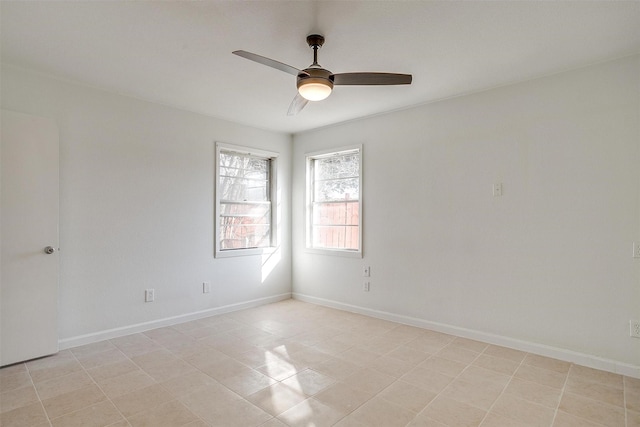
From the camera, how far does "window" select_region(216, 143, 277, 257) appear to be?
177 inches

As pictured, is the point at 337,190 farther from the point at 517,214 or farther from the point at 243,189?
the point at 517,214

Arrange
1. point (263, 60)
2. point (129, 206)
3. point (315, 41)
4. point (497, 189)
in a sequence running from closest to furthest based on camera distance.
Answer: point (263, 60) < point (315, 41) < point (497, 189) < point (129, 206)

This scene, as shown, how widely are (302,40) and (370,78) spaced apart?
0.57 metres

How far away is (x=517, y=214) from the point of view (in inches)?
127

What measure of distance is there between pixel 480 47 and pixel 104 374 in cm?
383

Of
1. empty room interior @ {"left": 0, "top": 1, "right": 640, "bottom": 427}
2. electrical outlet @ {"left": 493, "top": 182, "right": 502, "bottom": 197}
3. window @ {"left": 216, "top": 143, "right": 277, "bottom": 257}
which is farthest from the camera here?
window @ {"left": 216, "top": 143, "right": 277, "bottom": 257}

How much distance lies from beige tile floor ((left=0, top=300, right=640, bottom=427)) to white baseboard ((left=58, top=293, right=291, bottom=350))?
0.10 metres

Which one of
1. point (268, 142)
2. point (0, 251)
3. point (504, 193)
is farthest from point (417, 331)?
point (0, 251)

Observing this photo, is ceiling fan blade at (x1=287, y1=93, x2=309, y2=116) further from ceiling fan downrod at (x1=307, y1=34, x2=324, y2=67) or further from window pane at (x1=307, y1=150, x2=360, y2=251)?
window pane at (x1=307, y1=150, x2=360, y2=251)

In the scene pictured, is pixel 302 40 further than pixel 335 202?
No

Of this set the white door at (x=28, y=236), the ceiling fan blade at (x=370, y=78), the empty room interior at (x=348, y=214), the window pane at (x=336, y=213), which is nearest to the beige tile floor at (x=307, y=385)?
the empty room interior at (x=348, y=214)

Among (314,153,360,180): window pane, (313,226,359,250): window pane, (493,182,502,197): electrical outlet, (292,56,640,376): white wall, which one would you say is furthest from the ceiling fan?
(313,226,359,250): window pane

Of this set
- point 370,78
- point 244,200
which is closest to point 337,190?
point 244,200

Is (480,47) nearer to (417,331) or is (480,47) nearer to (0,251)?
(417,331)
